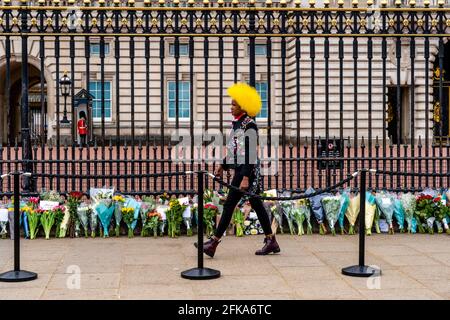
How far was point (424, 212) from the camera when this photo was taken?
10.1 meters

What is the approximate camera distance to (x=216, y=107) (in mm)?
29812

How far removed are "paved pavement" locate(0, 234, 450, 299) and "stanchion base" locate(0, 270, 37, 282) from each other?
0.10 m

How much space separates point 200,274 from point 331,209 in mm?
3250

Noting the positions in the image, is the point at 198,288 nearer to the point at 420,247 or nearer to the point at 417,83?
the point at 420,247

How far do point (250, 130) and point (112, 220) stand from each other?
8.53 ft

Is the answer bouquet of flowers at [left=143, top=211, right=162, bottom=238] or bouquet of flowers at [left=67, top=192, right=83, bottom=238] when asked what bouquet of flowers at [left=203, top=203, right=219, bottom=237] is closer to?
bouquet of flowers at [left=143, top=211, right=162, bottom=238]

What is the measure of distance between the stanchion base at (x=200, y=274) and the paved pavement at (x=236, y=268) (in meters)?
0.09

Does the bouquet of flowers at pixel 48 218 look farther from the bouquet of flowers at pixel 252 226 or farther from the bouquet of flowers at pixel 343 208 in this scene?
the bouquet of flowers at pixel 343 208

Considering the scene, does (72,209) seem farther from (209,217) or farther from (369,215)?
(369,215)

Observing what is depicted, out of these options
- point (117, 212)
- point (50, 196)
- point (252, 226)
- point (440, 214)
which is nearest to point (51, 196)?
point (50, 196)

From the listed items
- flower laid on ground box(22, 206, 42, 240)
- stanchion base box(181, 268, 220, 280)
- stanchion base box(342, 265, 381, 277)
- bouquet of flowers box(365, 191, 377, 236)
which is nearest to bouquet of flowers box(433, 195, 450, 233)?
bouquet of flowers box(365, 191, 377, 236)

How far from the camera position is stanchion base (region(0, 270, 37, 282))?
700 cm

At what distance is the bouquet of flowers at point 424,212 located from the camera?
10094mm

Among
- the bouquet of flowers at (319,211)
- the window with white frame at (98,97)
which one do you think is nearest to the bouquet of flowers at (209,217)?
the bouquet of flowers at (319,211)
